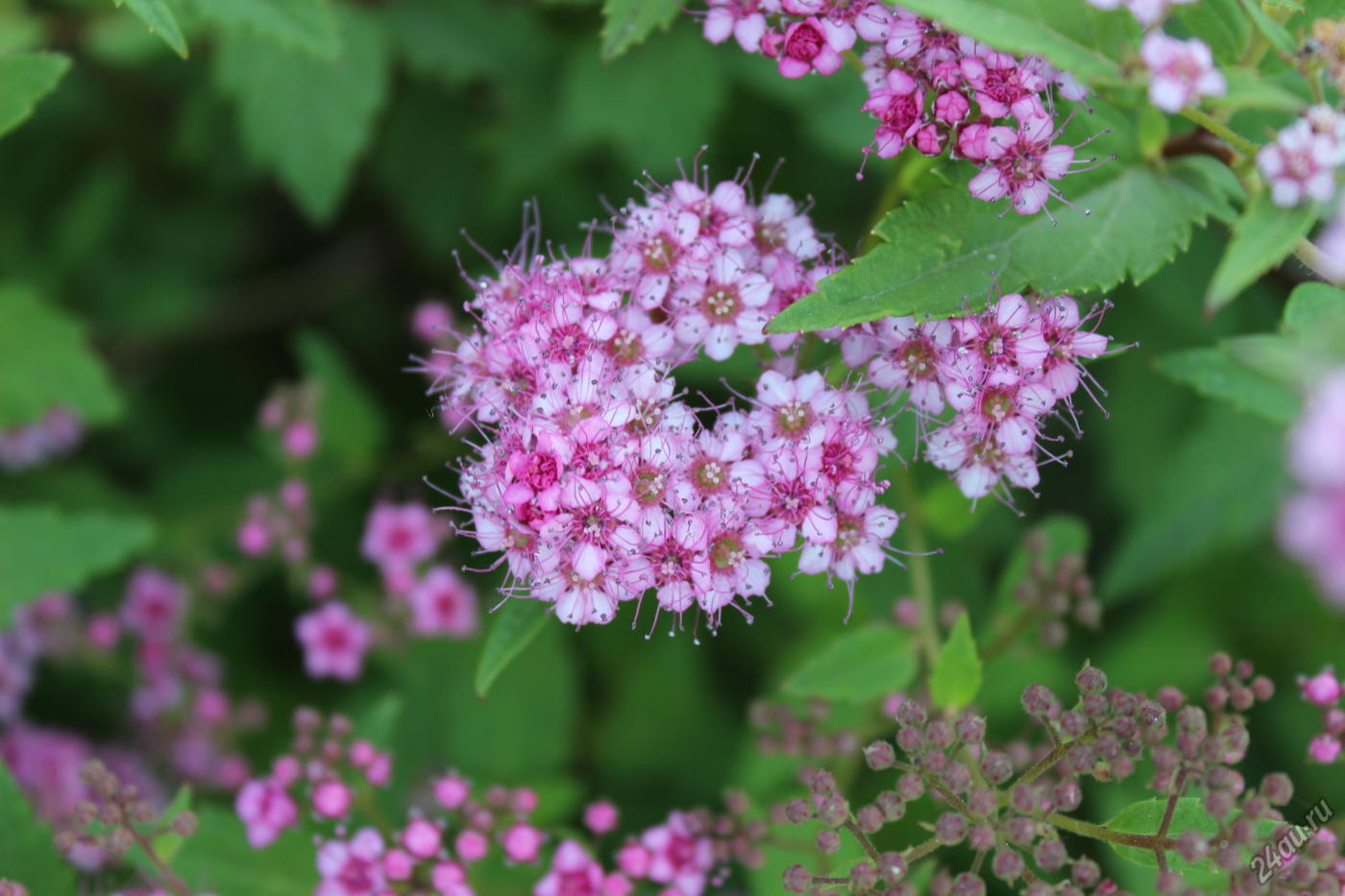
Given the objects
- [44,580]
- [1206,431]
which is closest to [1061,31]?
[1206,431]

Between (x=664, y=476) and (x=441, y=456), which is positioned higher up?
(x=664, y=476)

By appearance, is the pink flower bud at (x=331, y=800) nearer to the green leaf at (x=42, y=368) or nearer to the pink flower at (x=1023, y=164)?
the green leaf at (x=42, y=368)

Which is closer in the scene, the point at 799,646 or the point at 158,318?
the point at 799,646

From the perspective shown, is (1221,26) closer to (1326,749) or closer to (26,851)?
(1326,749)

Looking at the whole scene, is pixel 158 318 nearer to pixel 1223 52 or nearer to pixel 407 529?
pixel 407 529

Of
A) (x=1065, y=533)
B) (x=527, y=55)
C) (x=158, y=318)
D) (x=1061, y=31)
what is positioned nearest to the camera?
(x=1061, y=31)

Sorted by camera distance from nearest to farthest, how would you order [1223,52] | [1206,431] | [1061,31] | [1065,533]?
[1061,31]
[1223,52]
[1065,533]
[1206,431]

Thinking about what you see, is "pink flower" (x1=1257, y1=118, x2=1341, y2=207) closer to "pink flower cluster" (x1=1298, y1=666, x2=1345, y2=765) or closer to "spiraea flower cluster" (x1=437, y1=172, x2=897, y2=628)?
"spiraea flower cluster" (x1=437, y1=172, x2=897, y2=628)

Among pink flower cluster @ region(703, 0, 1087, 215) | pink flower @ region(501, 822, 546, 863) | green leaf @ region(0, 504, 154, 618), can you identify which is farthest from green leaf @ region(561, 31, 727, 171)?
pink flower @ region(501, 822, 546, 863)
